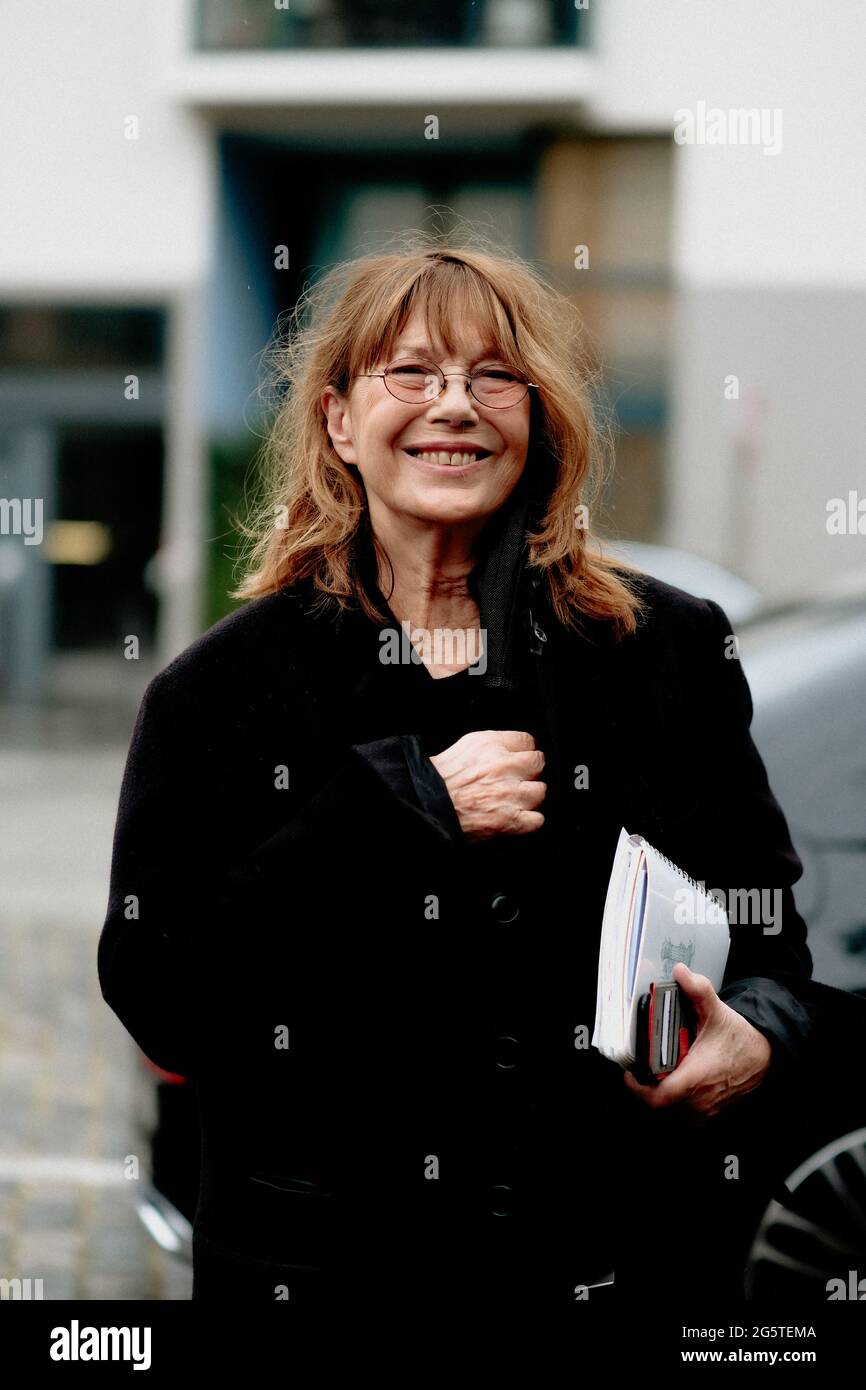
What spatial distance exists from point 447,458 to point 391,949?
587mm

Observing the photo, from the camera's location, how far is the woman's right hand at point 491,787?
1.97 meters

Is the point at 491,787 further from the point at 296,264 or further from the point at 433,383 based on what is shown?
the point at 296,264

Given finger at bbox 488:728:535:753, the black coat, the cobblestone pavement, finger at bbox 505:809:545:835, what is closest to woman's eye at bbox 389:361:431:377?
the black coat

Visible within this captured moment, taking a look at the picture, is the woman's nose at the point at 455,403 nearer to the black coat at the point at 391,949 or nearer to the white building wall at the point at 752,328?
the black coat at the point at 391,949

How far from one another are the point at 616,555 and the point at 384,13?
471 inches

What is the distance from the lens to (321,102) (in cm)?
1350

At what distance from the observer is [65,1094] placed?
5.47 metres

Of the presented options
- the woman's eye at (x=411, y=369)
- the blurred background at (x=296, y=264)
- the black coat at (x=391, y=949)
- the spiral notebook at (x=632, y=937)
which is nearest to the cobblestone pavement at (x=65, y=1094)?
the blurred background at (x=296, y=264)

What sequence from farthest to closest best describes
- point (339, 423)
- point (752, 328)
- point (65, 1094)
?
point (752, 328) → point (65, 1094) → point (339, 423)

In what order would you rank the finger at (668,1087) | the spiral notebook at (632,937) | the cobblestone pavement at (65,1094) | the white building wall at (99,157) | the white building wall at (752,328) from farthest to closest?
the white building wall at (99,157) → the white building wall at (752,328) → the cobblestone pavement at (65,1094) → the finger at (668,1087) → the spiral notebook at (632,937)

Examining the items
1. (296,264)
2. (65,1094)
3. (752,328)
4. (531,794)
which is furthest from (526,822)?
(296,264)

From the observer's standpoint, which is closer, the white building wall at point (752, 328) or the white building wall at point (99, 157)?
the white building wall at point (752, 328)

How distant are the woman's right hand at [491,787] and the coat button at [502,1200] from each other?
435mm

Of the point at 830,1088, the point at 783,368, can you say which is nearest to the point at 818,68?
the point at 830,1088
